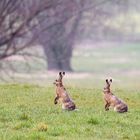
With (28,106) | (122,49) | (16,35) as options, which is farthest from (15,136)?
(122,49)

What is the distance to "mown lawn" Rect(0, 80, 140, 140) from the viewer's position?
11.0m

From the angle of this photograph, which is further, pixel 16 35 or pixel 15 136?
pixel 16 35

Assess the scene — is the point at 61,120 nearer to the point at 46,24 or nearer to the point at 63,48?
the point at 46,24

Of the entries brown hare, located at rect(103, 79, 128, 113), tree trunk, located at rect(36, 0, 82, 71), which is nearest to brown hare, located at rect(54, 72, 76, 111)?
brown hare, located at rect(103, 79, 128, 113)

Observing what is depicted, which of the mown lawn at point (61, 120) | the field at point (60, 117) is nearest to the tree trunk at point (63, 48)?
the field at point (60, 117)

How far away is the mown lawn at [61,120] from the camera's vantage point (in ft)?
36.2

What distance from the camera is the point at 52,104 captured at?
14586 mm

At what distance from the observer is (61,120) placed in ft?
40.2

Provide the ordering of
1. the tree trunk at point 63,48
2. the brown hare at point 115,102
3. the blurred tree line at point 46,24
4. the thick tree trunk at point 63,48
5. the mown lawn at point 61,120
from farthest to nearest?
the thick tree trunk at point 63,48 < the tree trunk at point 63,48 < the blurred tree line at point 46,24 < the brown hare at point 115,102 < the mown lawn at point 61,120

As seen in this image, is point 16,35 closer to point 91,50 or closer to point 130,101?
point 130,101

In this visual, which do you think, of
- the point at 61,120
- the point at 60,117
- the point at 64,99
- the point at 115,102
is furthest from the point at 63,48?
the point at 61,120

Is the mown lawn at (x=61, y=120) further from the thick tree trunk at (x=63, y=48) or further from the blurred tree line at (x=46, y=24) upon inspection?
the thick tree trunk at (x=63, y=48)

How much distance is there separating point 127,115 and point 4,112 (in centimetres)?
226

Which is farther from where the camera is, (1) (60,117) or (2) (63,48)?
(2) (63,48)
